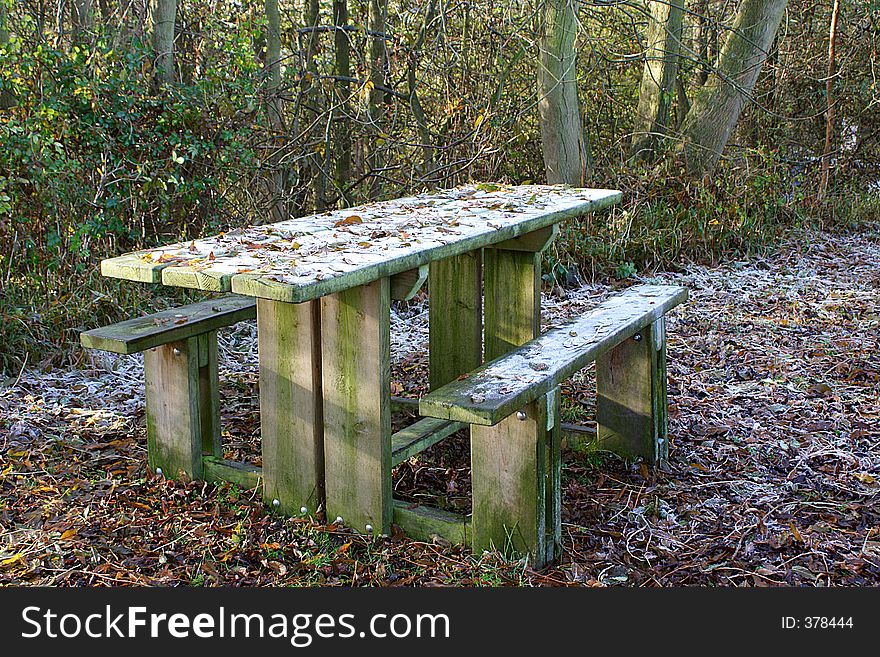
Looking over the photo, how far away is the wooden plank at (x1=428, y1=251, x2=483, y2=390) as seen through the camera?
461cm

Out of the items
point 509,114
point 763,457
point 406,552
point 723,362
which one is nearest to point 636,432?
point 763,457

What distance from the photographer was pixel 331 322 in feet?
11.5

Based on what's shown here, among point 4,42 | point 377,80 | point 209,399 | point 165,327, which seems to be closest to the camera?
point 165,327

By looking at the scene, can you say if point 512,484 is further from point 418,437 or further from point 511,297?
point 511,297

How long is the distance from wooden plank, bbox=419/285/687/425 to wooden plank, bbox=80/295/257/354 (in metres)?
1.21

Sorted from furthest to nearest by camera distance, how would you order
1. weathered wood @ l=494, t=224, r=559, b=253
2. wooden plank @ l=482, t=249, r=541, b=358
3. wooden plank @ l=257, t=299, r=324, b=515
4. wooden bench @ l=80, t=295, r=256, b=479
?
wooden plank @ l=482, t=249, r=541, b=358
weathered wood @ l=494, t=224, r=559, b=253
wooden bench @ l=80, t=295, r=256, b=479
wooden plank @ l=257, t=299, r=324, b=515

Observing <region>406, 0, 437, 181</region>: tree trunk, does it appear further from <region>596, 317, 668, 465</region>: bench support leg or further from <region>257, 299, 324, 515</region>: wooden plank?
<region>257, 299, 324, 515</region>: wooden plank

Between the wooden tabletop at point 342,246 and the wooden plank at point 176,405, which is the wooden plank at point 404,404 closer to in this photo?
the wooden tabletop at point 342,246

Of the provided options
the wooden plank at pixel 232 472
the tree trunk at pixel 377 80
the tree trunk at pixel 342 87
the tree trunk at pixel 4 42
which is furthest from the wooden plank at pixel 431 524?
the tree trunk at pixel 342 87

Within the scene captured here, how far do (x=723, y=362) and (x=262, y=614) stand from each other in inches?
146

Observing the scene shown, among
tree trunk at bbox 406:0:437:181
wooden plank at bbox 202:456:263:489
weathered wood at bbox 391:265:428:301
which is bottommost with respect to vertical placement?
wooden plank at bbox 202:456:263:489

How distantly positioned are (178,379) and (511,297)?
1531 millimetres

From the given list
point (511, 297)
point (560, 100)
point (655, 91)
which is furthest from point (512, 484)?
point (655, 91)

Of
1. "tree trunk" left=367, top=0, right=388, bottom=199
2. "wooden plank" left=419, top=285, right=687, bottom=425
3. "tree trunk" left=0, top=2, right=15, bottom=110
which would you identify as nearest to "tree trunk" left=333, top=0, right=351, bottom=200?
"tree trunk" left=367, top=0, right=388, bottom=199
